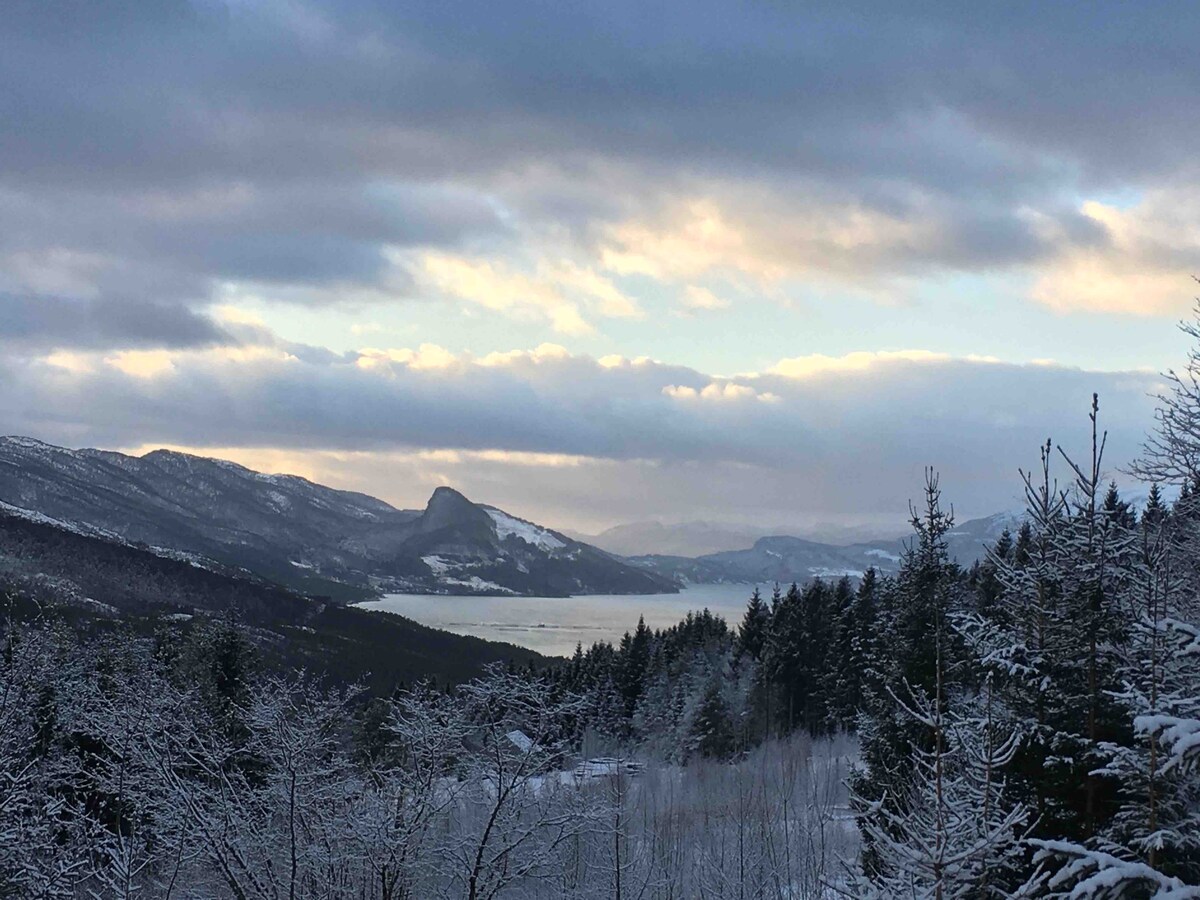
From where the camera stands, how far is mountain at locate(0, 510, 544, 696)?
116 meters

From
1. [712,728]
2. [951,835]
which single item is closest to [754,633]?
[712,728]

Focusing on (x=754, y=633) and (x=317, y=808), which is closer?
(x=317, y=808)

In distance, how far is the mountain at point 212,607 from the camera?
4572 inches

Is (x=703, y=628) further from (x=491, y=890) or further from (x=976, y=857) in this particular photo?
(x=976, y=857)

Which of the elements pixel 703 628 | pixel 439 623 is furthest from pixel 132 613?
pixel 703 628

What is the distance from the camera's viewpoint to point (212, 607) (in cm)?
15800

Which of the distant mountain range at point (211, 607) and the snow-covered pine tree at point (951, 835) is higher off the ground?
the snow-covered pine tree at point (951, 835)

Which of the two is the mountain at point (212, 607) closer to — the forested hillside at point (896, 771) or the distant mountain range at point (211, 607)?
the distant mountain range at point (211, 607)

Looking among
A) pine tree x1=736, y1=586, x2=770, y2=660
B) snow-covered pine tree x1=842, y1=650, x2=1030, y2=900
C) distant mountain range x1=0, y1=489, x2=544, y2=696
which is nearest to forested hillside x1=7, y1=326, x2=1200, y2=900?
snow-covered pine tree x1=842, y1=650, x2=1030, y2=900

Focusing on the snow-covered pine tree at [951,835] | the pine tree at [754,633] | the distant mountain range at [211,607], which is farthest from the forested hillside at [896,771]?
the distant mountain range at [211,607]

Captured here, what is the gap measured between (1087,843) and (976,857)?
232 cm

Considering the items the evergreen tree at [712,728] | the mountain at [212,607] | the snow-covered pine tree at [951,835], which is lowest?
the mountain at [212,607]

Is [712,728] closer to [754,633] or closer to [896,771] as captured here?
[754,633]

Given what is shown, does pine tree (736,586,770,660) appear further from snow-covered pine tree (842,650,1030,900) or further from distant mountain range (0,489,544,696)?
snow-covered pine tree (842,650,1030,900)
